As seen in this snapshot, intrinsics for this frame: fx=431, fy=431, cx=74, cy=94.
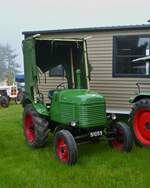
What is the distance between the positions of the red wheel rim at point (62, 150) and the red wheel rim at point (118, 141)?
3.98ft

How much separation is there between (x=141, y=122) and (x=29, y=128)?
2347 millimetres

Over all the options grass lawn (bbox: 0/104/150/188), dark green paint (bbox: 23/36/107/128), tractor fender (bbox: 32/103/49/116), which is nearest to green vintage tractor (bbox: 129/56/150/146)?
grass lawn (bbox: 0/104/150/188)

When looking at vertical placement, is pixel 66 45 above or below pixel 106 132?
above

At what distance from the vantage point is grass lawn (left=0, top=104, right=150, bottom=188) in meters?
6.27

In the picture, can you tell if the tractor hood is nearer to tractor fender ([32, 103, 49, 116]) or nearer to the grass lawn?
tractor fender ([32, 103, 49, 116])

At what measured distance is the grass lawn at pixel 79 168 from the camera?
627cm

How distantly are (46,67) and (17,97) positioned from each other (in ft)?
47.2

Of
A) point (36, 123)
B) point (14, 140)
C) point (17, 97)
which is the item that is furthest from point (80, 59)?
point (17, 97)

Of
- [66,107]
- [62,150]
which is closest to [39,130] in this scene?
[66,107]

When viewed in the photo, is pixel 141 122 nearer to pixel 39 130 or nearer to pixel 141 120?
pixel 141 120

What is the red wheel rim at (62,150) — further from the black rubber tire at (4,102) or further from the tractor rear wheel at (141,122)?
the black rubber tire at (4,102)

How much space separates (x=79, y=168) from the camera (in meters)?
6.99

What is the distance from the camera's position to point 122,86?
1041 cm

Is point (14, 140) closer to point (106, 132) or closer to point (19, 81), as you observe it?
point (106, 132)
